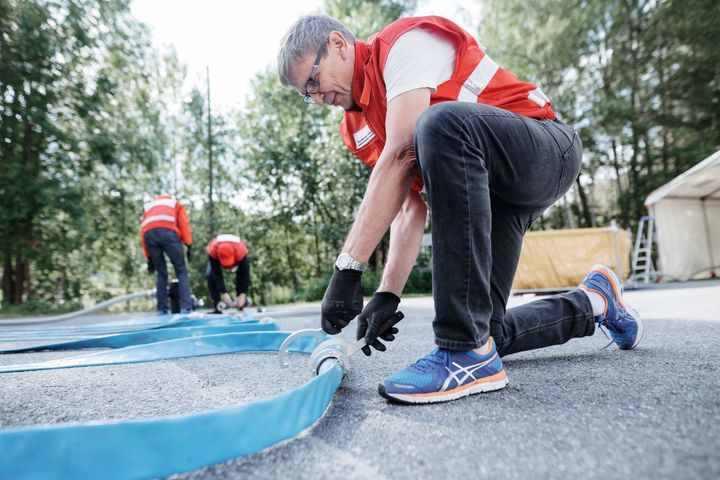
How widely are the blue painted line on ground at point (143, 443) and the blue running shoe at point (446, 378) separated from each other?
34 centimetres

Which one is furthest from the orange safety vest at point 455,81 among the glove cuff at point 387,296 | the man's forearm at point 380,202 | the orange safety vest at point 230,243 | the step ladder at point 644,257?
the step ladder at point 644,257

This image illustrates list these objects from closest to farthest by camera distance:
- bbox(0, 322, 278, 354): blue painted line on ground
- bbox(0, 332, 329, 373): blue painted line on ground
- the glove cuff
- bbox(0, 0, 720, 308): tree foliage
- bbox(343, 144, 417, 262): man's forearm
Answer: bbox(343, 144, 417, 262): man's forearm
the glove cuff
bbox(0, 332, 329, 373): blue painted line on ground
bbox(0, 322, 278, 354): blue painted line on ground
bbox(0, 0, 720, 308): tree foliage

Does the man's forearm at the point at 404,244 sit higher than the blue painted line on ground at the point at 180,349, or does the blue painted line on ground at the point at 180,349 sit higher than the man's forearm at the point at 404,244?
the man's forearm at the point at 404,244

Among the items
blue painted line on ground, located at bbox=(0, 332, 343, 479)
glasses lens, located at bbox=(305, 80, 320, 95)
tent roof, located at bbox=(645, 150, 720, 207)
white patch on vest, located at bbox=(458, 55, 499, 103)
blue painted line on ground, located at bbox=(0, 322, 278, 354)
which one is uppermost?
tent roof, located at bbox=(645, 150, 720, 207)

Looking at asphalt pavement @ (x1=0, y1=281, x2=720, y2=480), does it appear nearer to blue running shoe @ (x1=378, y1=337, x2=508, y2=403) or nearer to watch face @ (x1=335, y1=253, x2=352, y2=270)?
blue running shoe @ (x1=378, y1=337, x2=508, y2=403)

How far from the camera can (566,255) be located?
7.18 metres

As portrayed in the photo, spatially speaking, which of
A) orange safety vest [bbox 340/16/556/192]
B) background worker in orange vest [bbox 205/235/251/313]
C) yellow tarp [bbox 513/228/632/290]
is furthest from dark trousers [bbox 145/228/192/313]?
yellow tarp [bbox 513/228/632/290]

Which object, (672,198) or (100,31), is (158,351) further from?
(100,31)

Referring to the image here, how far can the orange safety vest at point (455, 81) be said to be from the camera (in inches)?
51.2

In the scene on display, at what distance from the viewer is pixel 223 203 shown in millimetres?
17344

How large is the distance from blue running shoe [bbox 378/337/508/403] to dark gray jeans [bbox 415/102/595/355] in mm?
39

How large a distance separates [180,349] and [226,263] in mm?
4160

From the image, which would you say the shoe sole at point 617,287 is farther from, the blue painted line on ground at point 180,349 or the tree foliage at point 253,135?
the tree foliage at point 253,135

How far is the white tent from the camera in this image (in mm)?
8641
